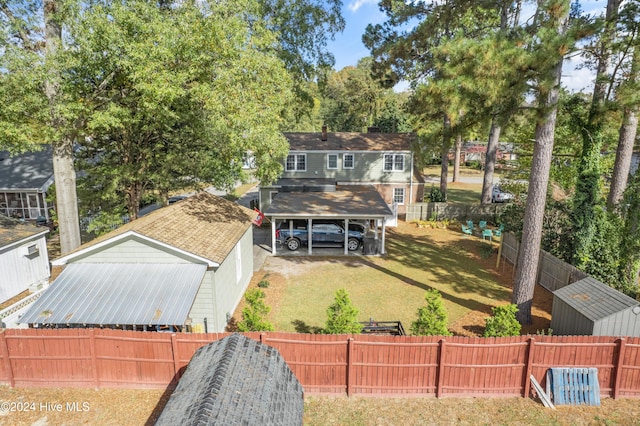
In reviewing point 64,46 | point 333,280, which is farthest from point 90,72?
point 333,280

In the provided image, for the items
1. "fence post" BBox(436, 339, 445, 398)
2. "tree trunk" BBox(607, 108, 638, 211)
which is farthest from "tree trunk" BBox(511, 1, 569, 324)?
"tree trunk" BBox(607, 108, 638, 211)

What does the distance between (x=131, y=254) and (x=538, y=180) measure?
13.1 meters

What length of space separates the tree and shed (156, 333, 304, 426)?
280cm

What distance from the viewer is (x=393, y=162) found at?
94.3 ft

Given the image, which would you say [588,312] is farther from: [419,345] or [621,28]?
[621,28]

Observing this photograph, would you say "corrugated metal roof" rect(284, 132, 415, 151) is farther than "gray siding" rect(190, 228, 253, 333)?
Yes

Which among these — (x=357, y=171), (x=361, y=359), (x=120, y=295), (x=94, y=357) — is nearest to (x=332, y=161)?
(x=357, y=171)

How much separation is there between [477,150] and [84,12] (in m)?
60.1

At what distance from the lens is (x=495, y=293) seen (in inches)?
596

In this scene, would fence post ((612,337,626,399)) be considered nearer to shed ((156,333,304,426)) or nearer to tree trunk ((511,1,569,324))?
tree trunk ((511,1,569,324))

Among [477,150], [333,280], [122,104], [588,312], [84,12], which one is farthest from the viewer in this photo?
[477,150]

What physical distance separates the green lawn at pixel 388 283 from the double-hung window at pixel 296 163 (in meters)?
10.9

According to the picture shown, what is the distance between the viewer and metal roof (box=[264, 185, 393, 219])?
19.3 metres

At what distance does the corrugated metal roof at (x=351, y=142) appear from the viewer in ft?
94.3
